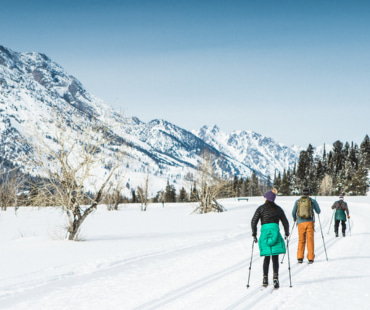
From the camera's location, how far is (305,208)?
974 cm

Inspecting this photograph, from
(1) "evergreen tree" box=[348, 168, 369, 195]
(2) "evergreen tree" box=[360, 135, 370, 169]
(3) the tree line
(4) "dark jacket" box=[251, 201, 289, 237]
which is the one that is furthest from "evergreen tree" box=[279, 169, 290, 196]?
(4) "dark jacket" box=[251, 201, 289, 237]

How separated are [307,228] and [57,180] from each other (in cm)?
939

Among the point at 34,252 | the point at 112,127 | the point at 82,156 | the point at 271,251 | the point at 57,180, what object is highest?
the point at 112,127

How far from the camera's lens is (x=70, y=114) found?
47.4ft

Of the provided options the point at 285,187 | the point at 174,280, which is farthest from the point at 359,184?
the point at 174,280

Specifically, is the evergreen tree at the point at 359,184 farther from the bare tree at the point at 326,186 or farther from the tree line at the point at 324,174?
the bare tree at the point at 326,186

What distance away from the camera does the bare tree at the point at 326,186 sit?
94.1 m

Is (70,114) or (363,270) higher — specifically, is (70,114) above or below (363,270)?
above

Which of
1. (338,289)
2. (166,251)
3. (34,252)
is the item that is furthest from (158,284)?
(34,252)

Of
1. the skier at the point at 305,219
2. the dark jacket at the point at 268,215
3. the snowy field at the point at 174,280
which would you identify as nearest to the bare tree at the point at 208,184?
the snowy field at the point at 174,280

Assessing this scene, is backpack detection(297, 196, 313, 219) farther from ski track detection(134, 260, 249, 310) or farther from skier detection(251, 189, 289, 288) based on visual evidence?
skier detection(251, 189, 289, 288)

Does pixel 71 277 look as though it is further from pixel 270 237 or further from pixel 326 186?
pixel 326 186

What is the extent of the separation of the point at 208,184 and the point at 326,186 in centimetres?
7227

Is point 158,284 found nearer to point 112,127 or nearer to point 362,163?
point 112,127
